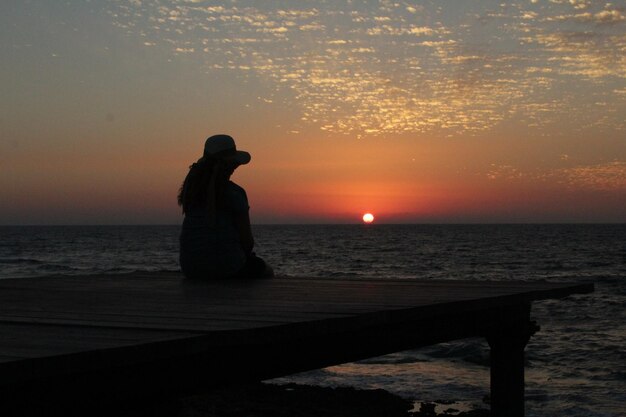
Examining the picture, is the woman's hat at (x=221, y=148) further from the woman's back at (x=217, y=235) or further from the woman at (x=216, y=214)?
the woman's back at (x=217, y=235)

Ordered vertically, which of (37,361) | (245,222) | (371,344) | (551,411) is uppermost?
(245,222)

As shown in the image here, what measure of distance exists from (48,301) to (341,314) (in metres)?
2.00

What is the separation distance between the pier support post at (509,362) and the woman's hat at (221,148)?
2710 millimetres

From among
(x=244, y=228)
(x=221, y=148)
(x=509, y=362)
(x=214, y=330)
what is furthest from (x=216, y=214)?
(x=214, y=330)

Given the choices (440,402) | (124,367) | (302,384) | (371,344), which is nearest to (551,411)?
(440,402)

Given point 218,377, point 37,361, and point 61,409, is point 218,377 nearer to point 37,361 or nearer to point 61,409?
point 61,409

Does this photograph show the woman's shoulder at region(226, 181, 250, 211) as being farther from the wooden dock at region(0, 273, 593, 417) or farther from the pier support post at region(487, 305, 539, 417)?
the pier support post at region(487, 305, 539, 417)

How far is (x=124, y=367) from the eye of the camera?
127 inches

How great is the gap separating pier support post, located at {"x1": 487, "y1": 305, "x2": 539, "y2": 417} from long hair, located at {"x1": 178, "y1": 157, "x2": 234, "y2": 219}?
8.66 feet

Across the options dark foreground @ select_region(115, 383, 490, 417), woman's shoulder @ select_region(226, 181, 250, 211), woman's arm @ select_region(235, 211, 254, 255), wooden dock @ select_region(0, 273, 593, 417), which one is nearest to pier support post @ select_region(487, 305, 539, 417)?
wooden dock @ select_region(0, 273, 593, 417)

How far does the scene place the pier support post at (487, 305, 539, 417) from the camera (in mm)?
6730

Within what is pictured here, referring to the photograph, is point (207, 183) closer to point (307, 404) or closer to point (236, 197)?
point (236, 197)

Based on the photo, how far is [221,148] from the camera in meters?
6.75

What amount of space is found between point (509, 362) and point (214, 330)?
4.20 meters
